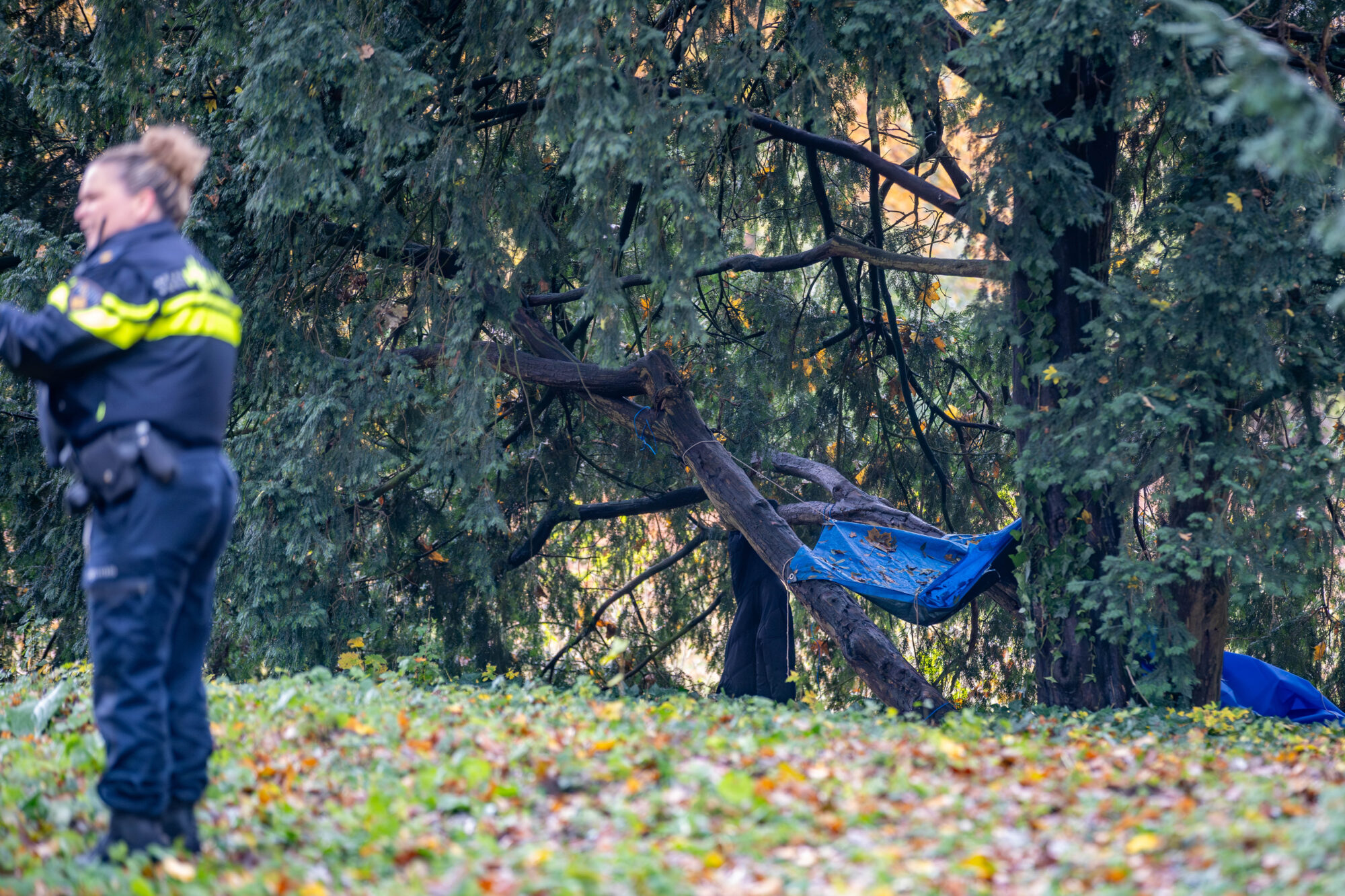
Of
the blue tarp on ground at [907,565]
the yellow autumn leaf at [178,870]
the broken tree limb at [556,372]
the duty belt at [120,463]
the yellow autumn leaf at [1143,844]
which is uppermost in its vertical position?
the broken tree limb at [556,372]

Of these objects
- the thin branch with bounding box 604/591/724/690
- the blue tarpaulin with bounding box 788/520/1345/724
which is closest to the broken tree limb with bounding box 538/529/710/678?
the thin branch with bounding box 604/591/724/690

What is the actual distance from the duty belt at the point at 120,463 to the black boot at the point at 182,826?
798 millimetres

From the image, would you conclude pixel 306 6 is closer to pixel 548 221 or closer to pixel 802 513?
pixel 548 221

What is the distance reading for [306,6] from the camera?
6.27 meters

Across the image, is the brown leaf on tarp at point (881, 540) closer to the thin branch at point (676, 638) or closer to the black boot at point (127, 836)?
the thin branch at point (676, 638)

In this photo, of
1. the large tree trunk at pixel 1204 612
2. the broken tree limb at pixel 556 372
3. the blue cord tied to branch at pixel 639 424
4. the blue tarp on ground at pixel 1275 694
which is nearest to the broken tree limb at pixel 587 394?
the blue cord tied to branch at pixel 639 424

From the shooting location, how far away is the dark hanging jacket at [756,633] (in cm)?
868

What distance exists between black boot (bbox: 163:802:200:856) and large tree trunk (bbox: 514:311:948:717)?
193 inches

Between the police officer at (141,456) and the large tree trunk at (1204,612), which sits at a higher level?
the police officer at (141,456)

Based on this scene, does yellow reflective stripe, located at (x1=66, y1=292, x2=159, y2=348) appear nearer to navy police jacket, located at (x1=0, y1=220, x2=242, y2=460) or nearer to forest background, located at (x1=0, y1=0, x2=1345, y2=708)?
navy police jacket, located at (x1=0, y1=220, x2=242, y2=460)

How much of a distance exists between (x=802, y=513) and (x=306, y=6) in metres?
5.09

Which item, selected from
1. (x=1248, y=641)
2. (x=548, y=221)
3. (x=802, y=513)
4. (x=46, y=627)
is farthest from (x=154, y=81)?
(x=1248, y=641)

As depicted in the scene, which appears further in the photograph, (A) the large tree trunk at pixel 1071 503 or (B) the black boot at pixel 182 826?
(A) the large tree trunk at pixel 1071 503

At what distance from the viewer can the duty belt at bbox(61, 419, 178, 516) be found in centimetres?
261
